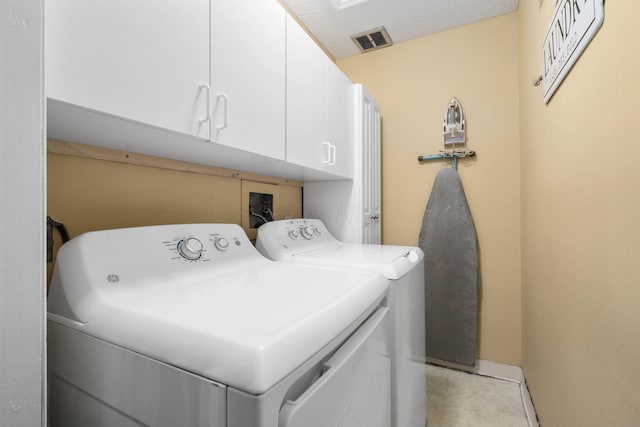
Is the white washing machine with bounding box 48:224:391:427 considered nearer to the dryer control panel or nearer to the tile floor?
the dryer control panel

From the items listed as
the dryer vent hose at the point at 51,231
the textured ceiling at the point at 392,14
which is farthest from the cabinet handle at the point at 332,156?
the dryer vent hose at the point at 51,231

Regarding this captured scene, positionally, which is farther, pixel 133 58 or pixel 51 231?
pixel 51 231

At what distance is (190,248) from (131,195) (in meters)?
0.37

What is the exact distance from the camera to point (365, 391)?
0.75 m

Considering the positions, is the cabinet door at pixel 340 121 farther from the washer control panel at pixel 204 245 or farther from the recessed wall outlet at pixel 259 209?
the washer control panel at pixel 204 245

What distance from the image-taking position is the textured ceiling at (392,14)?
2000 millimetres

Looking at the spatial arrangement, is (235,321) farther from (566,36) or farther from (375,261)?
(566,36)

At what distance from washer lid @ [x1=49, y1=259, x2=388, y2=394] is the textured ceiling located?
2037mm

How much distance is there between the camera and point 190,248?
1.02m

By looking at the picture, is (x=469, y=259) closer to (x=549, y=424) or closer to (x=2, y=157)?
(x=549, y=424)

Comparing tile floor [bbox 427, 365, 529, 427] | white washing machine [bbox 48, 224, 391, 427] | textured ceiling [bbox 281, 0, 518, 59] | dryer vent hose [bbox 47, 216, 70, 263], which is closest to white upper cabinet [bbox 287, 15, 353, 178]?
textured ceiling [bbox 281, 0, 518, 59]

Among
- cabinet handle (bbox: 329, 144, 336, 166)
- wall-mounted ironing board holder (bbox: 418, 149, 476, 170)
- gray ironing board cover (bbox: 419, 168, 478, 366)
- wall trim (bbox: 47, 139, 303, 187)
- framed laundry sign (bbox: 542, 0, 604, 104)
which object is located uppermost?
framed laundry sign (bbox: 542, 0, 604, 104)

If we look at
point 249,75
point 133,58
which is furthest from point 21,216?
point 249,75

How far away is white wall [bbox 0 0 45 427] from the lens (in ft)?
1.27
